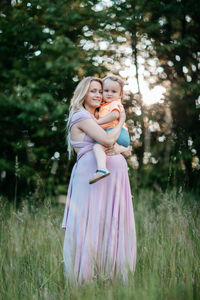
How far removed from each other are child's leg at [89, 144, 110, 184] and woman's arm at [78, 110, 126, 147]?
0.07 m

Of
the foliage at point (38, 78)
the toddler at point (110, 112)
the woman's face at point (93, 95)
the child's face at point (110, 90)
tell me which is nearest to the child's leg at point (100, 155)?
the toddler at point (110, 112)

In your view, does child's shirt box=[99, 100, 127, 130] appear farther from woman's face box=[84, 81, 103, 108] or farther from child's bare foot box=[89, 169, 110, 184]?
child's bare foot box=[89, 169, 110, 184]

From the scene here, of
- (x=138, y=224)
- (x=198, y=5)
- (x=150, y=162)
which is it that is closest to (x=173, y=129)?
(x=150, y=162)

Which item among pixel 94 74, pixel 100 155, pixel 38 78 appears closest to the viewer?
pixel 100 155

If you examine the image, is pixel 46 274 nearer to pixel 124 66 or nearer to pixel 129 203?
pixel 129 203

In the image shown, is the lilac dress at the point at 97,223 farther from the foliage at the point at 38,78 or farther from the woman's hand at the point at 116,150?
the foliage at the point at 38,78

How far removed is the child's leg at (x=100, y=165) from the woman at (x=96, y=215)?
74 mm

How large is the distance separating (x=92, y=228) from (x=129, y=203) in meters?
0.41

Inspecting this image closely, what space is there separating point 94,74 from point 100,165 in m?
3.47

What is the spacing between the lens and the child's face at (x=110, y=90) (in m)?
3.29

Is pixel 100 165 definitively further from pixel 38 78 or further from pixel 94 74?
pixel 38 78

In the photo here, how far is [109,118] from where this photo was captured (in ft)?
10.3

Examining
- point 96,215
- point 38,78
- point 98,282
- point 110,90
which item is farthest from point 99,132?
point 38,78

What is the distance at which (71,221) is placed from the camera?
3064 mm
